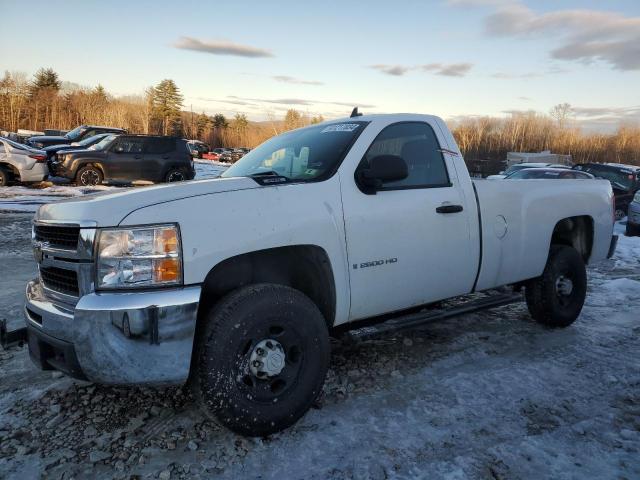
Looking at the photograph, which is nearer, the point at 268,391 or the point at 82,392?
the point at 268,391

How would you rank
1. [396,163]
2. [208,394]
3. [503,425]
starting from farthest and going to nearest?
[396,163] → [503,425] → [208,394]

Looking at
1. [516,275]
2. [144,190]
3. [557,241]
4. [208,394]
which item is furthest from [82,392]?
[557,241]

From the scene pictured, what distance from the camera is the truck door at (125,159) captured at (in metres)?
16.3

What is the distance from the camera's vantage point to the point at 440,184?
382 centimetres

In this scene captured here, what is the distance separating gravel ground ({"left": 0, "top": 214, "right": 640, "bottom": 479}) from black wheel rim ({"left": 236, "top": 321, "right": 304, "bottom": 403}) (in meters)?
0.28

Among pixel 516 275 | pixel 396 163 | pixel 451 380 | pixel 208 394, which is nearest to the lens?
pixel 208 394

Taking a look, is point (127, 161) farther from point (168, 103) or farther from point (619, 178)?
point (168, 103)

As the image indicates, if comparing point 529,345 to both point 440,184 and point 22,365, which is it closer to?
point 440,184

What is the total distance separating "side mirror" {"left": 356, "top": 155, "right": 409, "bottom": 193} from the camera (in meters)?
3.21

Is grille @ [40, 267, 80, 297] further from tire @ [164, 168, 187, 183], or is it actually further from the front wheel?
tire @ [164, 168, 187, 183]

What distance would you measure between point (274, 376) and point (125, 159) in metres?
15.3

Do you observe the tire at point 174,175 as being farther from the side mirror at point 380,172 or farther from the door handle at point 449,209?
the side mirror at point 380,172

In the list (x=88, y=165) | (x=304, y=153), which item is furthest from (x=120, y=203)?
(x=88, y=165)

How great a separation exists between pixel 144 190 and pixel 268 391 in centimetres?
136
